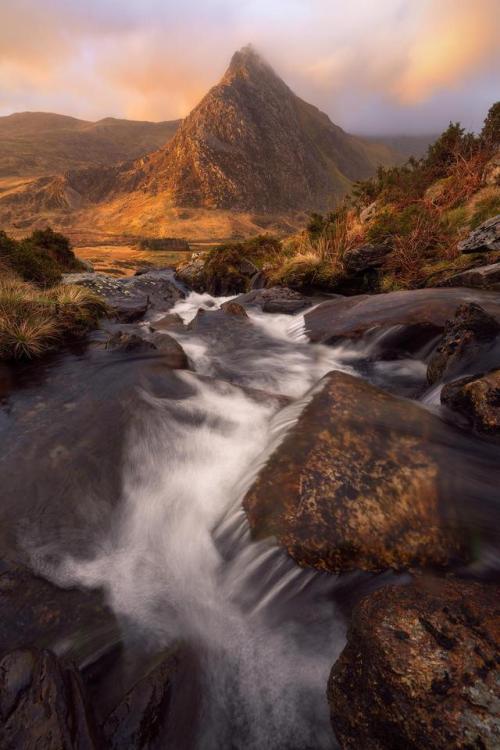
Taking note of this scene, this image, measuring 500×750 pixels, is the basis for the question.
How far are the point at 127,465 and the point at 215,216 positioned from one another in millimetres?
78987

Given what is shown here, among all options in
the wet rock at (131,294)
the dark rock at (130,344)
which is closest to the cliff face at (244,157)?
the wet rock at (131,294)

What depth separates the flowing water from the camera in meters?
2.11

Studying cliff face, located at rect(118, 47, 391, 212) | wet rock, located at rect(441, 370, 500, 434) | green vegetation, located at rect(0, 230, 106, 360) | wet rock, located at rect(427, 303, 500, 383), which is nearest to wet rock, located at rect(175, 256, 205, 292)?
green vegetation, located at rect(0, 230, 106, 360)

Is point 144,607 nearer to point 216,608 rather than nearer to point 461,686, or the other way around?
point 216,608

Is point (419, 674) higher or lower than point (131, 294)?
higher

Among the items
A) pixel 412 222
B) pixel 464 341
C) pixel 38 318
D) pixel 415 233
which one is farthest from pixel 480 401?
pixel 412 222

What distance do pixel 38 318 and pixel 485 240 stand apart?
9702mm

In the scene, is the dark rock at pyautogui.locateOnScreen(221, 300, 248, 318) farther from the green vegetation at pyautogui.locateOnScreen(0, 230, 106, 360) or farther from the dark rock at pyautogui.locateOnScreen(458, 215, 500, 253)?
the dark rock at pyautogui.locateOnScreen(458, 215, 500, 253)

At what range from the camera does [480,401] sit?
Result: 3.57 meters

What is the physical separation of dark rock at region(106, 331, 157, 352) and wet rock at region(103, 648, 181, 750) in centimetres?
511

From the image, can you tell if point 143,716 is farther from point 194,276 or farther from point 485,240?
point 194,276

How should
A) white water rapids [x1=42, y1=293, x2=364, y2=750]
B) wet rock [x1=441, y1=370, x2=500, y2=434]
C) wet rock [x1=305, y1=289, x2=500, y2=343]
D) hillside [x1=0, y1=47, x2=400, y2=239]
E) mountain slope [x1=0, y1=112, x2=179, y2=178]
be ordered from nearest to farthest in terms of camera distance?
white water rapids [x1=42, y1=293, x2=364, y2=750] < wet rock [x1=441, y1=370, x2=500, y2=434] < wet rock [x1=305, y1=289, x2=500, y2=343] < hillside [x1=0, y1=47, x2=400, y2=239] < mountain slope [x1=0, y1=112, x2=179, y2=178]

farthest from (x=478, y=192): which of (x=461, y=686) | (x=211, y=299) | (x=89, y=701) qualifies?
(x=89, y=701)

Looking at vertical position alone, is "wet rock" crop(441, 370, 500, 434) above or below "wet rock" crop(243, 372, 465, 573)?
above
